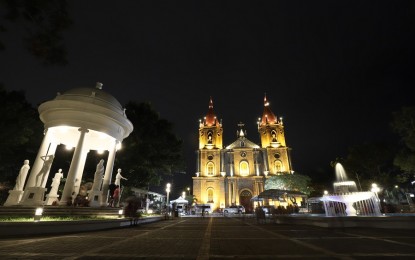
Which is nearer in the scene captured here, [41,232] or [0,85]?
[41,232]

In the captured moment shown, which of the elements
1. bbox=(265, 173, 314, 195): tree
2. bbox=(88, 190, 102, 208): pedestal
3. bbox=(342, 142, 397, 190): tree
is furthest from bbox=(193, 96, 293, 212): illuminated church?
bbox=(88, 190, 102, 208): pedestal

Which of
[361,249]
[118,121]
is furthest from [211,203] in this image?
[361,249]

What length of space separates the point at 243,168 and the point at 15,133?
4268 centimetres

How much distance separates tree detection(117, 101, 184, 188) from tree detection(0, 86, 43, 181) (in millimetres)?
7421

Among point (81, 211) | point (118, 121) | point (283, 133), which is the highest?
point (283, 133)

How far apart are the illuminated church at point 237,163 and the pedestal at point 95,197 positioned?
34.5 metres

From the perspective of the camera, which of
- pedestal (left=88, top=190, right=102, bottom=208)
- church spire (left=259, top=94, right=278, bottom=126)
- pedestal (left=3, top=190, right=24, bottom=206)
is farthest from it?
church spire (left=259, top=94, right=278, bottom=126)

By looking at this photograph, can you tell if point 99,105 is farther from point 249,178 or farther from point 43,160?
point 249,178

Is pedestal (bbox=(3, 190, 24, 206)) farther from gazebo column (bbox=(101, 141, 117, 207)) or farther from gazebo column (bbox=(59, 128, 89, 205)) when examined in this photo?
gazebo column (bbox=(101, 141, 117, 207))

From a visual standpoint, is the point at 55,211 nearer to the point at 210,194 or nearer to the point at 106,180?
the point at 106,180

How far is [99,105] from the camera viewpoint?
1392cm

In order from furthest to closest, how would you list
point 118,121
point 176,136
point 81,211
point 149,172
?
1. point 176,136
2. point 149,172
3. point 118,121
4. point 81,211

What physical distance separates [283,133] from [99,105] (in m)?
46.8

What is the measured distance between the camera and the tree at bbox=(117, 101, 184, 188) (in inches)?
802
